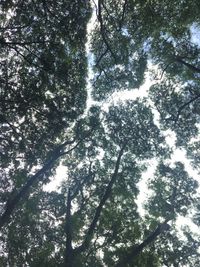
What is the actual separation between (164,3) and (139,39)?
2158mm

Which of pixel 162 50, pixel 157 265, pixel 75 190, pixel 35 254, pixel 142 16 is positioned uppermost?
pixel 162 50

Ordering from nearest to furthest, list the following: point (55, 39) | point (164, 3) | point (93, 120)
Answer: point (55, 39) → point (164, 3) → point (93, 120)

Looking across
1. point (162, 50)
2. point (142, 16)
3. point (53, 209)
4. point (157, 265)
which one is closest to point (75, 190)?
point (53, 209)

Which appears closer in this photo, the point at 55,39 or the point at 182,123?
the point at 55,39

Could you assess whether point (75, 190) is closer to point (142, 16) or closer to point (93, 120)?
point (93, 120)

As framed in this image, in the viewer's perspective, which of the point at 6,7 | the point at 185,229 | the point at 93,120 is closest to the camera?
the point at 6,7

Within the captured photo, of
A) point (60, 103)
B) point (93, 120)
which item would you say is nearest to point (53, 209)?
point (93, 120)

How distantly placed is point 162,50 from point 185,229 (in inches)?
623

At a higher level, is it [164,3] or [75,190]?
[164,3]

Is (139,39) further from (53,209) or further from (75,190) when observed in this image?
(53,209)

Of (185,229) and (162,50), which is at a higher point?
(162,50)

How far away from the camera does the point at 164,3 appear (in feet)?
46.5

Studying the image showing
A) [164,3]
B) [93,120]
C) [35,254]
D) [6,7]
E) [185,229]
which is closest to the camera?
[6,7]

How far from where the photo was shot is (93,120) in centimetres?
2198
